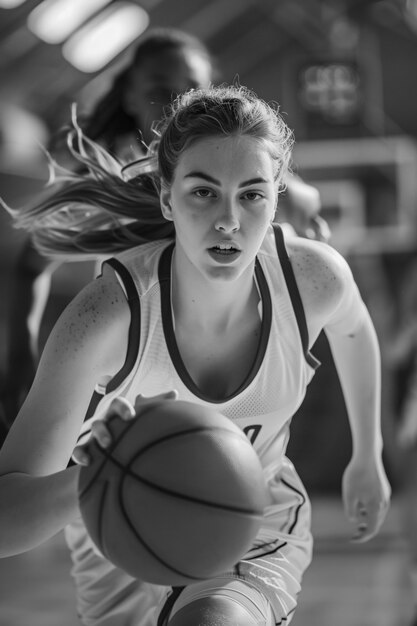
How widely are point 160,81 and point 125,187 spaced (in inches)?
31.4

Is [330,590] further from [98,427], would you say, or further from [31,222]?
[98,427]

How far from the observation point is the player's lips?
2.12m

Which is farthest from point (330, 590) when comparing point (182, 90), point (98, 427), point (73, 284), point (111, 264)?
point (73, 284)

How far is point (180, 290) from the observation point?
7.69ft

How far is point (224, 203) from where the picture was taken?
2133 millimetres

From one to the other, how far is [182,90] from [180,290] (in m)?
1.18

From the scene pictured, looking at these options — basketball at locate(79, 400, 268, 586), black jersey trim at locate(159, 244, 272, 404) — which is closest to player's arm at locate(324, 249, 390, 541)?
black jersey trim at locate(159, 244, 272, 404)

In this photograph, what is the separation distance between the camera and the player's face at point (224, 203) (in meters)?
2.13

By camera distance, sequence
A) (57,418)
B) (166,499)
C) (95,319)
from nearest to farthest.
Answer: (166,499), (57,418), (95,319)

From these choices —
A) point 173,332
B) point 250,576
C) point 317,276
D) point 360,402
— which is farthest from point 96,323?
Answer: point 360,402

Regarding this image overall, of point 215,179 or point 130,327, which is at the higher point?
point 215,179

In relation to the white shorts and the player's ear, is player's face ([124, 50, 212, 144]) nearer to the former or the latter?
the player's ear

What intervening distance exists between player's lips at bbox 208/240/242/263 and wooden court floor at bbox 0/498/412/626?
2.63 metres

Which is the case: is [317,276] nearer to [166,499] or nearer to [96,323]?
[96,323]
